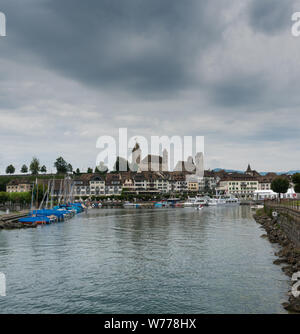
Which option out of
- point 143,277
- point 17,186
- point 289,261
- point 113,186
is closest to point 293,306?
point 289,261

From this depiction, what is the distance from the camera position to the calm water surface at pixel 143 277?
1991cm

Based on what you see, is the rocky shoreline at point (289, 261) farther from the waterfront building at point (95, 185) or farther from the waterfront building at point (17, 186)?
the waterfront building at point (17, 186)

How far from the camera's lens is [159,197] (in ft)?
614

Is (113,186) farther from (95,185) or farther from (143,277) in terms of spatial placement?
(143,277)

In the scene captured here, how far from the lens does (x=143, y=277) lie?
84.9ft

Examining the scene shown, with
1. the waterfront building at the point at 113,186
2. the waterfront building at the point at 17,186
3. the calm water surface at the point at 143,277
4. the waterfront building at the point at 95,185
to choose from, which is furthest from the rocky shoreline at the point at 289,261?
the waterfront building at the point at 17,186

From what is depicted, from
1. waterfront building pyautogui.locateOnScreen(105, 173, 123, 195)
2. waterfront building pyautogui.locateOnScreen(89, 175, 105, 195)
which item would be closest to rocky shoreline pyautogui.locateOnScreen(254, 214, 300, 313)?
waterfront building pyautogui.locateOnScreen(105, 173, 123, 195)

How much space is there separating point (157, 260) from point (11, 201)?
118611 millimetres

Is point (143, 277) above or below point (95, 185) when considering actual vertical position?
below

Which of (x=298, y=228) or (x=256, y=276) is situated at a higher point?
(x=298, y=228)
